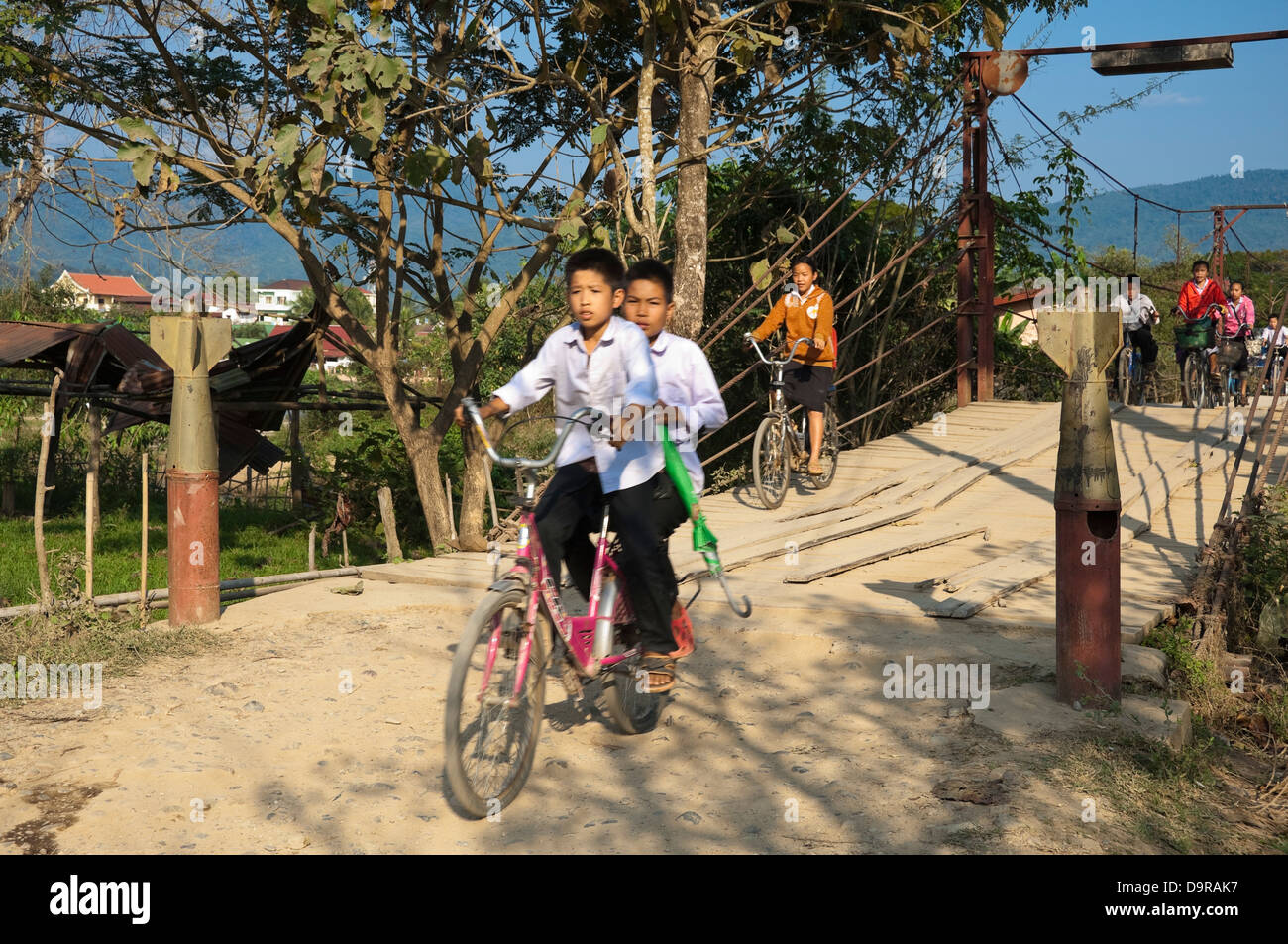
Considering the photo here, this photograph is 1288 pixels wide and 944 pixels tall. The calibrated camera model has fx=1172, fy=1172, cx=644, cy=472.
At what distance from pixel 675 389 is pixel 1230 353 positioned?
10.5m

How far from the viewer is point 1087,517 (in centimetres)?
→ 427

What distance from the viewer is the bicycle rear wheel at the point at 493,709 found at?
3.42m

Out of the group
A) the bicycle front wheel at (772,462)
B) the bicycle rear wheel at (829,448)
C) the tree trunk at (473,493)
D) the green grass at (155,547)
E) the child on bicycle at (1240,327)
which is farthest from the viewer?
the child on bicycle at (1240,327)

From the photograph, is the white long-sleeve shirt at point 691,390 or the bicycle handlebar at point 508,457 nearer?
the bicycle handlebar at point 508,457

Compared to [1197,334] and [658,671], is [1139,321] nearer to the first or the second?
[1197,334]

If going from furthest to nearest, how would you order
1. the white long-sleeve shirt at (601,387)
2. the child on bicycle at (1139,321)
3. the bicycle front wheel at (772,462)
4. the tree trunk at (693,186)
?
the child on bicycle at (1139,321)
the tree trunk at (693,186)
the bicycle front wheel at (772,462)
the white long-sleeve shirt at (601,387)

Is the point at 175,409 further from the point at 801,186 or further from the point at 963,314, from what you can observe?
the point at 801,186

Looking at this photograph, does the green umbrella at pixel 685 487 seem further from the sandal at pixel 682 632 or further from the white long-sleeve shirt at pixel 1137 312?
the white long-sleeve shirt at pixel 1137 312

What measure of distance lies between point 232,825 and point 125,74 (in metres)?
8.94

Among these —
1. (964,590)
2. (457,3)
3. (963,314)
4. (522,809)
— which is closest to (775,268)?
(963,314)

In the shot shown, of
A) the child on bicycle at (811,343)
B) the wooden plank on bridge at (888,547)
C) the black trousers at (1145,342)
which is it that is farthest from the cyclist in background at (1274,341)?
the child on bicycle at (811,343)

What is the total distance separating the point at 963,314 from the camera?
434 inches

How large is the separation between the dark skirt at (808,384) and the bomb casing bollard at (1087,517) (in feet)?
14.8

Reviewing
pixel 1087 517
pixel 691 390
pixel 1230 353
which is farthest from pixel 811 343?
pixel 1230 353
